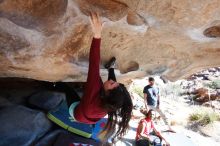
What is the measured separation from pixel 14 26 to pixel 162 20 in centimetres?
139

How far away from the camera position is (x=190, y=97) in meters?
14.0

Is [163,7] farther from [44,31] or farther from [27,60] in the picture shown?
[27,60]

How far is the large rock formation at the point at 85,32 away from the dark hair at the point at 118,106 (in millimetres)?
701

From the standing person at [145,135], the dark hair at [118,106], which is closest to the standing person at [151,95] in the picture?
the standing person at [145,135]

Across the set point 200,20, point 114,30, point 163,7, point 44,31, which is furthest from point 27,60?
point 200,20

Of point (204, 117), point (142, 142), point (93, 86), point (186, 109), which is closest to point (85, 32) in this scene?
point (93, 86)

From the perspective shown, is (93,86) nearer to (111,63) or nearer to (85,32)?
(85,32)

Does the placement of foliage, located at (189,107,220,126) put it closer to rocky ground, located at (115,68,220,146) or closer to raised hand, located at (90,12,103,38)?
rocky ground, located at (115,68,220,146)

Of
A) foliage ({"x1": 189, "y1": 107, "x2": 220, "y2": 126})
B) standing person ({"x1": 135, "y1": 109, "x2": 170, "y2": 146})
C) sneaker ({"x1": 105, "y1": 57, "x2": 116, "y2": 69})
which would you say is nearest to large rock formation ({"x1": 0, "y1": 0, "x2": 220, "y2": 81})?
sneaker ({"x1": 105, "y1": 57, "x2": 116, "y2": 69})

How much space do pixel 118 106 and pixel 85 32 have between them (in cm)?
83

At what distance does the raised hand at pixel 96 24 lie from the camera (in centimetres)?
275

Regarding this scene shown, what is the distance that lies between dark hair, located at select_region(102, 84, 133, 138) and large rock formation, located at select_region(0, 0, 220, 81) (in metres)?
0.70

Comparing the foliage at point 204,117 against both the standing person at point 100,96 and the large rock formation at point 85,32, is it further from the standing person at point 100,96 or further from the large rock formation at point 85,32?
the standing person at point 100,96

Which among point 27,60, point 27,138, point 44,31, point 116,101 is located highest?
point 44,31
